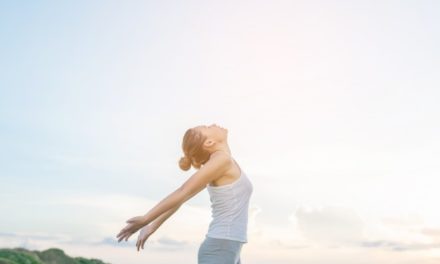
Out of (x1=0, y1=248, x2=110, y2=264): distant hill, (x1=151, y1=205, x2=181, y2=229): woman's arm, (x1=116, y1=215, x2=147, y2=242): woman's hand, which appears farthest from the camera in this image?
(x1=0, y1=248, x2=110, y2=264): distant hill

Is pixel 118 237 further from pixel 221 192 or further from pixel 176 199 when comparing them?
pixel 221 192

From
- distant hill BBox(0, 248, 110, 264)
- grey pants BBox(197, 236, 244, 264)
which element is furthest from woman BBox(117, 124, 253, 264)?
distant hill BBox(0, 248, 110, 264)

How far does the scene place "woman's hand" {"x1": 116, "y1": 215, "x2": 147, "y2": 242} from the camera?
569 centimetres

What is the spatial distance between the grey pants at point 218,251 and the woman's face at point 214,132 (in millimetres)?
929

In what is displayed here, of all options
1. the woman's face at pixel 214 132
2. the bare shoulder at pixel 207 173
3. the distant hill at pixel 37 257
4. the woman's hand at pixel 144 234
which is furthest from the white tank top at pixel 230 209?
the distant hill at pixel 37 257

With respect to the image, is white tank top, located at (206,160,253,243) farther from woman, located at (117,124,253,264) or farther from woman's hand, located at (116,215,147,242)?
woman's hand, located at (116,215,147,242)

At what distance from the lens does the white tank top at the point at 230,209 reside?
5.77 m

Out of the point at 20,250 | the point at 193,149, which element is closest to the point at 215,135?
the point at 193,149

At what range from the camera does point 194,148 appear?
19.8ft

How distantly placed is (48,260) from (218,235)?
1132cm

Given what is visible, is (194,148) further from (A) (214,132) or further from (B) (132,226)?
(B) (132,226)

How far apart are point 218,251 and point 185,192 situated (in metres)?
0.58

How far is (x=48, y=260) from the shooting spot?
16047mm

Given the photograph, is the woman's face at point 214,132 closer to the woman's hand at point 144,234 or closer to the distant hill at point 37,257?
the woman's hand at point 144,234
